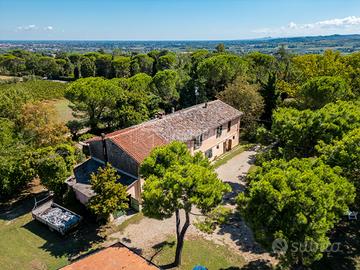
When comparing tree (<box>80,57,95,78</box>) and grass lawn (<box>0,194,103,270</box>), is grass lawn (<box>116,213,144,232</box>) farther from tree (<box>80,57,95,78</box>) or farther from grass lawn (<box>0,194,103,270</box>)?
tree (<box>80,57,95,78</box>)

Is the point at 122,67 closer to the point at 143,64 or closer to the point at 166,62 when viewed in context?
the point at 143,64

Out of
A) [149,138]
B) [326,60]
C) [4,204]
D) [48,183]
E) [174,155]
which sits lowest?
[4,204]

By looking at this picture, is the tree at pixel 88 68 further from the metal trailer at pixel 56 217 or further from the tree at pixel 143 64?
the metal trailer at pixel 56 217

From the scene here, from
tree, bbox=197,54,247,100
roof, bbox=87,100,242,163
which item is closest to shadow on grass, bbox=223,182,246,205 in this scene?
roof, bbox=87,100,242,163

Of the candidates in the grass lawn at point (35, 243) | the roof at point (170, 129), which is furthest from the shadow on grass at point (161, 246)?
the roof at point (170, 129)

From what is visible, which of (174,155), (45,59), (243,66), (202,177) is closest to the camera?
(202,177)

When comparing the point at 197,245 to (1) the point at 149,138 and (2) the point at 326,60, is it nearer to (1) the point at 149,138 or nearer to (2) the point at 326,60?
(1) the point at 149,138

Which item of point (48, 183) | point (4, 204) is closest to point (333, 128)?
point (48, 183)
